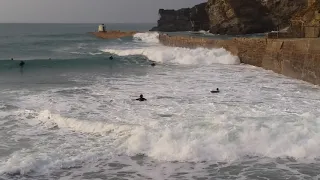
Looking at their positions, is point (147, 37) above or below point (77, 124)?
above

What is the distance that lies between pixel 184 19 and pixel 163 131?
8155 cm

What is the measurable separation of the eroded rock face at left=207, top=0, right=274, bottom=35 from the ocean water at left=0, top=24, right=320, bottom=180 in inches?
1730

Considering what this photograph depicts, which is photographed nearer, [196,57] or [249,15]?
[196,57]

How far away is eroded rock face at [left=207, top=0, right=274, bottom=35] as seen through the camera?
58906mm

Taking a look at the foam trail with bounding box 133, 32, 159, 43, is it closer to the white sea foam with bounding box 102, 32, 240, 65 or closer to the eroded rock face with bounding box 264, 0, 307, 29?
the eroded rock face with bounding box 264, 0, 307, 29

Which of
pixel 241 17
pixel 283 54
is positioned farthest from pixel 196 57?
pixel 241 17

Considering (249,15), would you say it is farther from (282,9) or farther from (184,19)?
(184,19)

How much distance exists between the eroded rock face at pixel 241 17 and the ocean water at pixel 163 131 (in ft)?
144

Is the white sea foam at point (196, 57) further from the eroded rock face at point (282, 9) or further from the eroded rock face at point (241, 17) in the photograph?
the eroded rock face at point (241, 17)

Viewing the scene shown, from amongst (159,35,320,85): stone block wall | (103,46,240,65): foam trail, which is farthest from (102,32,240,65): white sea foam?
(159,35,320,85): stone block wall

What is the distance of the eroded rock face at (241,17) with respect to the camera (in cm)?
5891

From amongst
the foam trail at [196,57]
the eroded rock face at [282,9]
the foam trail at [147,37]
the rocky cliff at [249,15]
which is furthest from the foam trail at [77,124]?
the rocky cliff at [249,15]

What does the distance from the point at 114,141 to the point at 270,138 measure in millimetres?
3139

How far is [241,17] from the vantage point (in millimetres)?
59562
